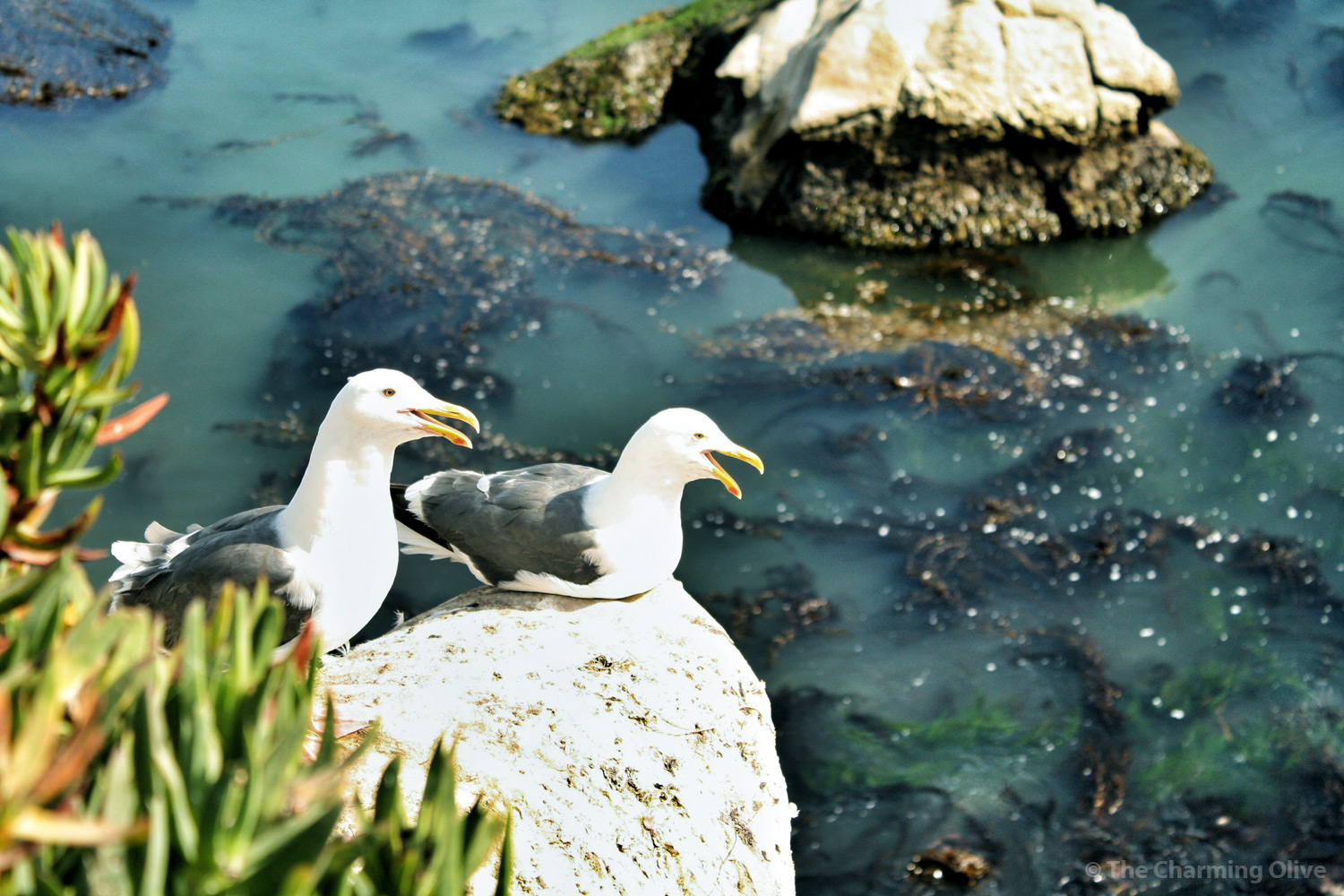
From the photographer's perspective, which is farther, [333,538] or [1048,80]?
[1048,80]

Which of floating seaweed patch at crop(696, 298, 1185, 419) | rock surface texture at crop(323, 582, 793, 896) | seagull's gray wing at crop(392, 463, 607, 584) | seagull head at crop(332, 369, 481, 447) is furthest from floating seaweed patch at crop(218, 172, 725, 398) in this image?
seagull head at crop(332, 369, 481, 447)

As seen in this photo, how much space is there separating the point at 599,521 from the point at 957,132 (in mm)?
5354

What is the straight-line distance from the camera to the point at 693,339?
23.1 ft

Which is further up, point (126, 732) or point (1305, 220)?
point (126, 732)

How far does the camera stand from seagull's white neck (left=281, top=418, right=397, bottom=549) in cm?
300

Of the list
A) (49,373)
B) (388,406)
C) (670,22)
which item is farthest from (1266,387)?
(49,373)

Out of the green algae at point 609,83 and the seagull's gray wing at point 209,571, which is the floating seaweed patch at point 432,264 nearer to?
the green algae at point 609,83

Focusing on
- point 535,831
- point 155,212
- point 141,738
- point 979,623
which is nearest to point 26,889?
point 141,738

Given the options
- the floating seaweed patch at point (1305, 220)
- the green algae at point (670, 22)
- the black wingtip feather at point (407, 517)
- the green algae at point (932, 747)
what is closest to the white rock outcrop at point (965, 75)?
the floating seaweed patch at point (1305, 220)

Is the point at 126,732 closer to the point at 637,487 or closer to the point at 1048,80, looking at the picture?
the point at 637,487

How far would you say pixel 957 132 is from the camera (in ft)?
25.7

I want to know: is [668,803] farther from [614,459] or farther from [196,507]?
[196,507]

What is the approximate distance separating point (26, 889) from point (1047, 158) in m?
8.21

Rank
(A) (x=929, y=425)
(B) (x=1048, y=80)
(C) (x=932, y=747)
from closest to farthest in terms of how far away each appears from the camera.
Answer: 1. (C) (x=932, y=747)
2. (A) (x=929, y=425)
3. (B) (x=1048, y=80)
